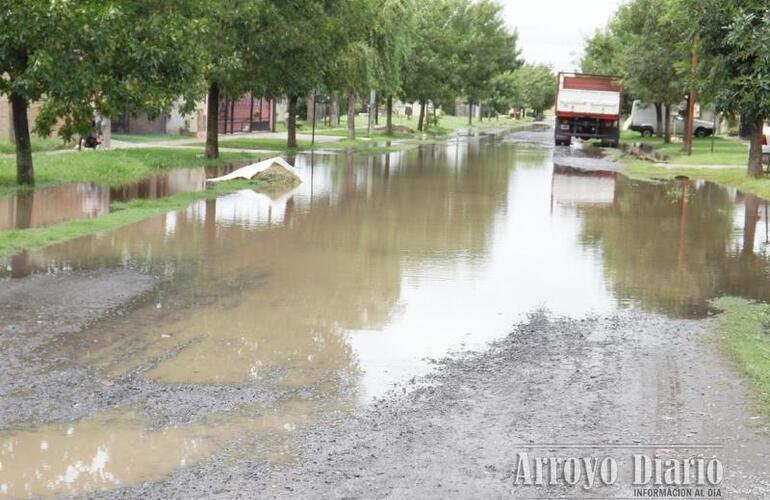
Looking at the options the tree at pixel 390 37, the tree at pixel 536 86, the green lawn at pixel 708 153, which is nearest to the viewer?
the green lawn at pixel 708 153

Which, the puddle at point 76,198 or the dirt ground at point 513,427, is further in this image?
the puddle at point 76,198

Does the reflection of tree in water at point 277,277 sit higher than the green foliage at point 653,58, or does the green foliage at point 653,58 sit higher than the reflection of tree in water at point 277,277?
the green foliage at point 653,58

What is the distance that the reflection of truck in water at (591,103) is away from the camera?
48.7 metres

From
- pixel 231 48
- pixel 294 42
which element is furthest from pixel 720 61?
pixel 231 48

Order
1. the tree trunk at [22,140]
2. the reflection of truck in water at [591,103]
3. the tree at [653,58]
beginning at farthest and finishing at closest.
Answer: the reflection of truck in water at [591,103] → the tree at [653,58] → the tree trunk at [22,140]

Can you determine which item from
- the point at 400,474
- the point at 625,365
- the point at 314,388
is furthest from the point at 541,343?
the point at 400,474

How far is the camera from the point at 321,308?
1069cm

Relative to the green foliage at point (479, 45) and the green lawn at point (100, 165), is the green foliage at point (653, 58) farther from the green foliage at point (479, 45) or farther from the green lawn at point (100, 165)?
the green foliage at point (479, 45)

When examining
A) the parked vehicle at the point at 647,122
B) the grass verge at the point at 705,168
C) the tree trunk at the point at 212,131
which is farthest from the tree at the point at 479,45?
the tree trunk at the point at 212,131

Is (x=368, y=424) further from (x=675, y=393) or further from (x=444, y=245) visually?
(x=444, y=245)

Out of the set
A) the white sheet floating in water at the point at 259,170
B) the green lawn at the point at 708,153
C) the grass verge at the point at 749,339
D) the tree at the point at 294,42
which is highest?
the tree at the point at 294,42

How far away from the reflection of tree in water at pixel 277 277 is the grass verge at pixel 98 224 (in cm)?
38

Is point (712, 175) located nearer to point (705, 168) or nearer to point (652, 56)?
point (705, 168)

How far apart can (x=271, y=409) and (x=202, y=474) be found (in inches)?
52.8
